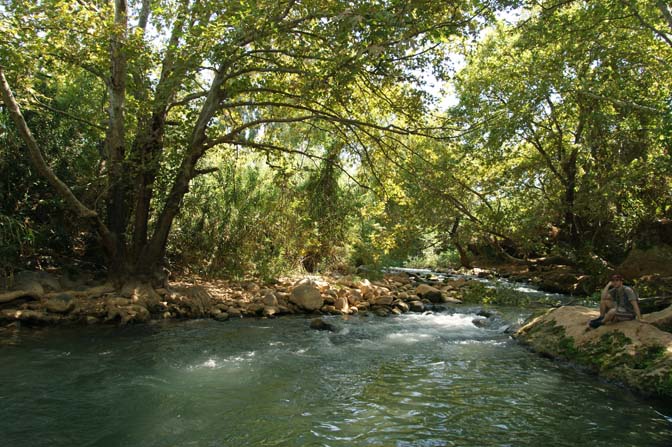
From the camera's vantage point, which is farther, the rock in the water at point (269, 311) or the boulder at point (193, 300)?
the rock in the water at point (269, 311)

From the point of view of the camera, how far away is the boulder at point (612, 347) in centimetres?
571

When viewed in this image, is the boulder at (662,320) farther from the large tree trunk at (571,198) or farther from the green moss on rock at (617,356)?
the large tree trunk at (571,198)

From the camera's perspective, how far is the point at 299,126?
1395 centimetres

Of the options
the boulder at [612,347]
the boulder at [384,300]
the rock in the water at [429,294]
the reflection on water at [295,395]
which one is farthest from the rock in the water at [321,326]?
the rock in the water at [429,294]

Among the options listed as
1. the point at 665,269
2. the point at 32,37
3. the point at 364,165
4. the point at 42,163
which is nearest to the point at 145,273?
the point at 42,163

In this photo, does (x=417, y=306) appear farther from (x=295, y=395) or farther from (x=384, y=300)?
(x=295, y=395)

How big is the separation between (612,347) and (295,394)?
4830 millimetres

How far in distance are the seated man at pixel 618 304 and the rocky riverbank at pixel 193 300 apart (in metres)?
5.15

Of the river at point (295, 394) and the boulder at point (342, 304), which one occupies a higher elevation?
the boulder at point (342, 304)

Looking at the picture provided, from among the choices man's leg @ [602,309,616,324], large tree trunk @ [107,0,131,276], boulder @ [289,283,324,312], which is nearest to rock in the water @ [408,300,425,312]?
boulder @ [289,283,324,312]

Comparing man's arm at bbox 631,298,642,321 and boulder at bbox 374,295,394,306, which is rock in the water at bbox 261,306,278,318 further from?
man's arm at bbox 631,298,642,321

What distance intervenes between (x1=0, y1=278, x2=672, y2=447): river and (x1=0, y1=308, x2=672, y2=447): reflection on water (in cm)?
2

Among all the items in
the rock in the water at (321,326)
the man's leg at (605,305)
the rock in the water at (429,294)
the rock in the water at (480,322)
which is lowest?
the rock in the water at (321,326)

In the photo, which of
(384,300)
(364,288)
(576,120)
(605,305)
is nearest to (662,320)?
(605,305)
